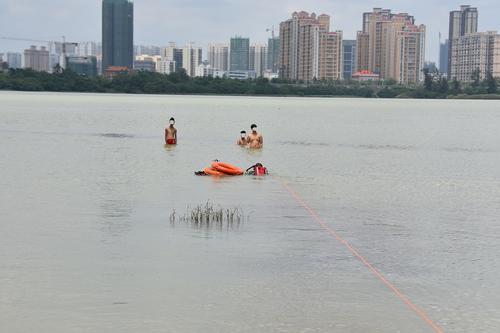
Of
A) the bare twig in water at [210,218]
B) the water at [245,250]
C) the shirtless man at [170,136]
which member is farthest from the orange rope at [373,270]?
the shirtless man at [170,136]

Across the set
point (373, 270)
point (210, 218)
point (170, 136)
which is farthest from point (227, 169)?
point (170, 136)

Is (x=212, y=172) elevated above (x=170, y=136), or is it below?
below

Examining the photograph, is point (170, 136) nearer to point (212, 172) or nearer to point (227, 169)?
point (212, 172)

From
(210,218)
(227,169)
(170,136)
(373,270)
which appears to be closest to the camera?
(373,270)

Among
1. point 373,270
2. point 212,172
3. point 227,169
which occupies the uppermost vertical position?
point 227,169

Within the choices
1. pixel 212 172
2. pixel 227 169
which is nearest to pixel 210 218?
pixel 227 169

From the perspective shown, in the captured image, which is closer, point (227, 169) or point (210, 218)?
point (210, 218)

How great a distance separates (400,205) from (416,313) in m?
14.4

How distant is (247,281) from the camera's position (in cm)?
1764

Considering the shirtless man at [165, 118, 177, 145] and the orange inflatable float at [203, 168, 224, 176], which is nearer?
the orange inflatable float at [203, 168, 224, 176]

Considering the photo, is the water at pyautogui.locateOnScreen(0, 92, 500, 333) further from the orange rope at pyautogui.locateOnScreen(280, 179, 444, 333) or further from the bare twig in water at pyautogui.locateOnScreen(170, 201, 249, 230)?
the bare twig in water at pyautogui.locateOnScreen(170, 201, 249, 230)

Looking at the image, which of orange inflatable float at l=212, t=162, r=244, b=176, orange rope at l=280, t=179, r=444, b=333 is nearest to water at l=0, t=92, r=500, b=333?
orange rope at l=280, t=179, r=444, b=333

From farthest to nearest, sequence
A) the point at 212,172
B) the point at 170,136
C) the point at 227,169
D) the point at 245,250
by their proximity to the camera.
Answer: the point at 170,136 < the point at 212,172 < the point at 227,169 < the point at 245,250

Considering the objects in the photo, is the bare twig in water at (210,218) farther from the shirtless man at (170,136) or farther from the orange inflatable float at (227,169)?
the shirtless man at (170,136)
